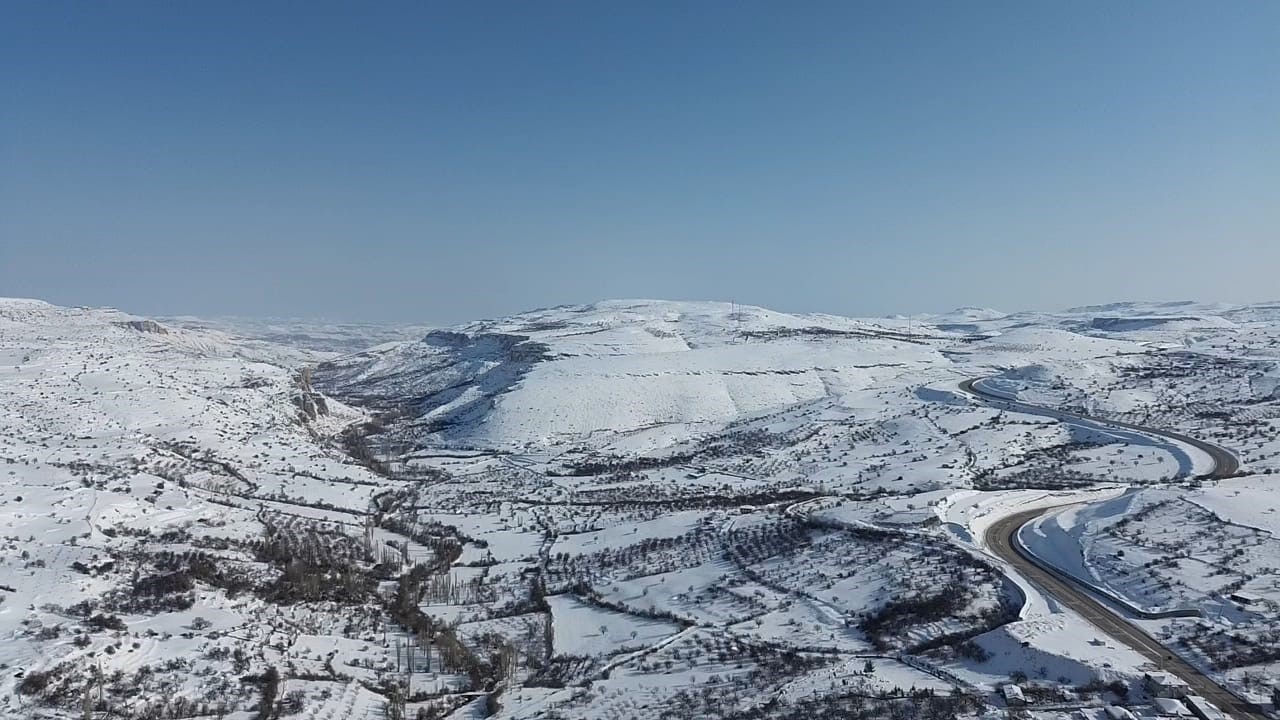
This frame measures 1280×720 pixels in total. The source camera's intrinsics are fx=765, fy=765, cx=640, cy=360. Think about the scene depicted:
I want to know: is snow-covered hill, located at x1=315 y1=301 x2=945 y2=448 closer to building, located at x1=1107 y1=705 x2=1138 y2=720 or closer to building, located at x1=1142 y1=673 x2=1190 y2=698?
building, located at x1=1142 y1=673 x2=1190 y2=698

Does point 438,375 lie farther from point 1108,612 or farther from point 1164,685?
point 1164,685

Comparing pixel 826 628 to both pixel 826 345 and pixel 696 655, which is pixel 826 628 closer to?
pixel 696 655

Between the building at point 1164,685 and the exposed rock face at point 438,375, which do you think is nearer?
the building at point 1164,685

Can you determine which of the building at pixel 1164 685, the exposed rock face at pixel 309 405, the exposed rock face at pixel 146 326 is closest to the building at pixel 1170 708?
the building at pixel 1164 685

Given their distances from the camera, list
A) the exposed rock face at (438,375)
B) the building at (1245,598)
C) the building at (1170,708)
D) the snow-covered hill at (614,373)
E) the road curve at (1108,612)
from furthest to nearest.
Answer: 1. the exposed rock face at (438,375)
2. the snow-covered hill at (614,373)
3. the building at (1245,598)
4. the road curve at (1108,612)
5. the building at (1170,708)

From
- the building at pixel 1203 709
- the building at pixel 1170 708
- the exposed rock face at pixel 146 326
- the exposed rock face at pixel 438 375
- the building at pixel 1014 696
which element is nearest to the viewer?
the building at pixel 1203 709

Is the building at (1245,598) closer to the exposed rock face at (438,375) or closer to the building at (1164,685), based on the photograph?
the building at (1164,685)

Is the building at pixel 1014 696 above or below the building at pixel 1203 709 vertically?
below
